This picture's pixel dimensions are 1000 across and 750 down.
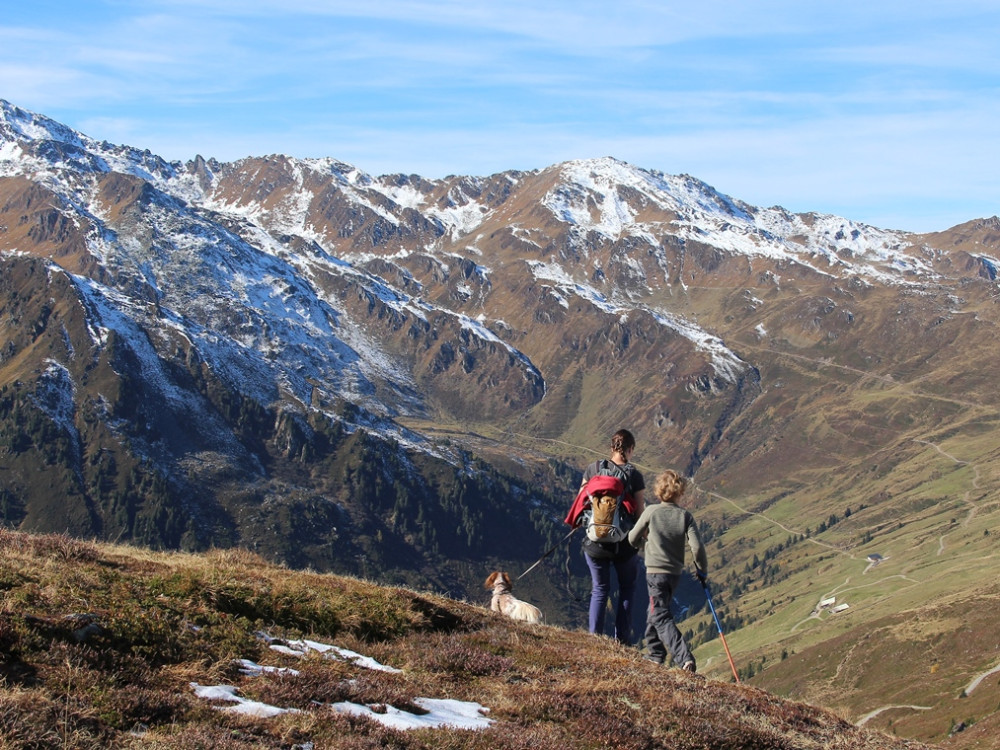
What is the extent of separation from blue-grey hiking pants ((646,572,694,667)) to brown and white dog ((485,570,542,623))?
17.6ft

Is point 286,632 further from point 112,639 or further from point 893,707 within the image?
point 893,707

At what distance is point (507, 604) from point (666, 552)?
8809 millimetres

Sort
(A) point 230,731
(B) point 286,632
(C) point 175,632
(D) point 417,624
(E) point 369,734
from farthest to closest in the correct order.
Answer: (D) point 417,624 → (B) point 286,632 → (C) point 175,632 → (E) point 369,734 → (A) point 230,731

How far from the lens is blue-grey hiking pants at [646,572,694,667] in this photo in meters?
22.7

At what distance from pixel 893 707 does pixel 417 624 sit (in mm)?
180838

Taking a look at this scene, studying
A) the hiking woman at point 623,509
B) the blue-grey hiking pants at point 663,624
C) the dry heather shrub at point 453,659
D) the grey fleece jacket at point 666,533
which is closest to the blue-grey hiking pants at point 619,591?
the hiking woman at point 623,509

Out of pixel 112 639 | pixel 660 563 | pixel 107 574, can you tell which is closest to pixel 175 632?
pixel 112 639

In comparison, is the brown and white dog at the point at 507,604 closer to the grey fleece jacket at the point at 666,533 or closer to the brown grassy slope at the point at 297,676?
the brown grassy slope at the point at 297,676

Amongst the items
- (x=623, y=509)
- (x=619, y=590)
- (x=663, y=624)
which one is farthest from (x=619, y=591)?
(x=623, y=509)

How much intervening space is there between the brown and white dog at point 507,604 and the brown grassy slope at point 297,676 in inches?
178

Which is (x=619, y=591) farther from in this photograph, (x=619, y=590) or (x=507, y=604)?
(x=507, y=604)

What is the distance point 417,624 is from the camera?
70.8 feet

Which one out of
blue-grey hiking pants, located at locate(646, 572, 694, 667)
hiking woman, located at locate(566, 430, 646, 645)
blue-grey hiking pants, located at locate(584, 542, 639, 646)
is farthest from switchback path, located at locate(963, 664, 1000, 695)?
blue-grey hiking pants, located at locate(646, 572, 694, 667)

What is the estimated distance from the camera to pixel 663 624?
75.9ft
